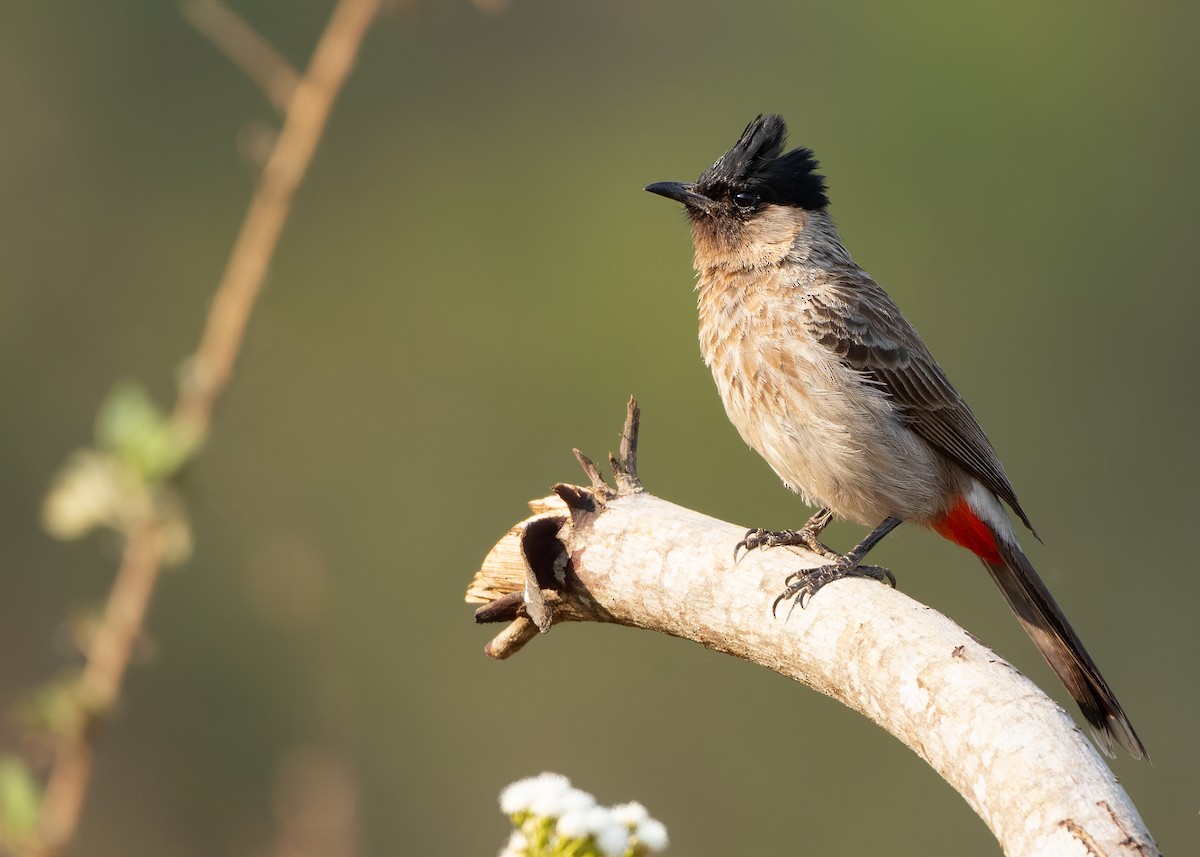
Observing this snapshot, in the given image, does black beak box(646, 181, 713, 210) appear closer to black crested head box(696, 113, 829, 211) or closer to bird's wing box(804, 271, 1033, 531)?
black crested head box(696, 113, 829, 211)

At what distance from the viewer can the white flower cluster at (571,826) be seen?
1.47m

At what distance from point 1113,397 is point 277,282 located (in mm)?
5348

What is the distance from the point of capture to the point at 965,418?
420 centimetres

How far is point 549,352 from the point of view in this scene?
9477 millimetres

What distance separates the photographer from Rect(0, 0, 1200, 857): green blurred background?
298 inches

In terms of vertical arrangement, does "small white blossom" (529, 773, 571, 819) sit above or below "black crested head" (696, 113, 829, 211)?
below

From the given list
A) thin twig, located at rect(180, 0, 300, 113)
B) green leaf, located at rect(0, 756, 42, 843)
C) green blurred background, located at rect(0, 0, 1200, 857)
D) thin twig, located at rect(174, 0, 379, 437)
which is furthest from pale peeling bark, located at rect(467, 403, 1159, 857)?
green blurred background, located at rect(0, 0, 1200, 857)

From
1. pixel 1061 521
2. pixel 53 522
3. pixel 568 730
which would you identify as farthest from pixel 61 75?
pixel 53 522

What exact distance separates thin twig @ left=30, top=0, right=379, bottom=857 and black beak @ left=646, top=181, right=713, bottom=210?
82.0 inches

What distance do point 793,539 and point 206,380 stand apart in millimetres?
1711

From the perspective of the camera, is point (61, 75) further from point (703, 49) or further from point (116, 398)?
point (116, 398)

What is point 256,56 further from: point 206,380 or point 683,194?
point 683,194

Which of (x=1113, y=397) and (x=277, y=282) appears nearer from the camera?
(x=1113, y=397)

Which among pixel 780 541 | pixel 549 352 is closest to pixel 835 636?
pixel 780 541
